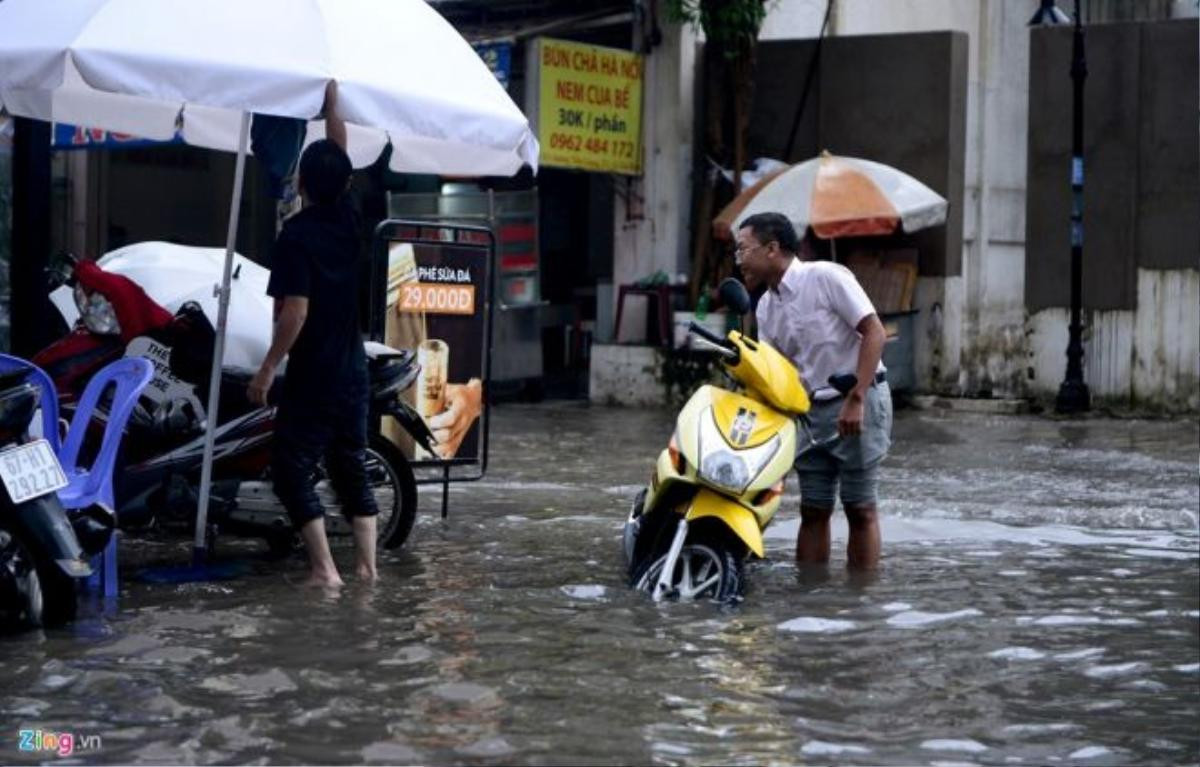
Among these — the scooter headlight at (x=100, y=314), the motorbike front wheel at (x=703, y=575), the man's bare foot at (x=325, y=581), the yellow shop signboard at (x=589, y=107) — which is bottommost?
the man's bare foot at (x=325, y=581)

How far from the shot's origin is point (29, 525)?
23.3 ft

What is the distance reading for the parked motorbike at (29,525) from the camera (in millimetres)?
7062

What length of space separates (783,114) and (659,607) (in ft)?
41.6

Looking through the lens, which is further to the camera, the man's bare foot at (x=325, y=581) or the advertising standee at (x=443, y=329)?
the advertising standee at (x=443, y=329)

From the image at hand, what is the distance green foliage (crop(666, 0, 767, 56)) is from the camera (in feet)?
62.1

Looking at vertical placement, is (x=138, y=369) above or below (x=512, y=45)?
below

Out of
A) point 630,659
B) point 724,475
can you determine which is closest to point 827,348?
point 724,475

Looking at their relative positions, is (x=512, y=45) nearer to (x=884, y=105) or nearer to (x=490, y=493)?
(x=884, y=105)

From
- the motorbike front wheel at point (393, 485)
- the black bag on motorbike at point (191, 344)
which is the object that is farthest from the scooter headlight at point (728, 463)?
the black bag on motorbike at point (191, 344)

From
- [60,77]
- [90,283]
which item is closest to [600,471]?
[90,283]

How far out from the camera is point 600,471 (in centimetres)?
1375

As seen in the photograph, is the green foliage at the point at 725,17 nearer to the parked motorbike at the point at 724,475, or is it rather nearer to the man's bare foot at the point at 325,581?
the parked motorbike at the point at 724,475

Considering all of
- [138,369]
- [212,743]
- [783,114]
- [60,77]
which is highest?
[783,114]

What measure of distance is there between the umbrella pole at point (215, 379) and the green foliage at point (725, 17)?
10.6m
